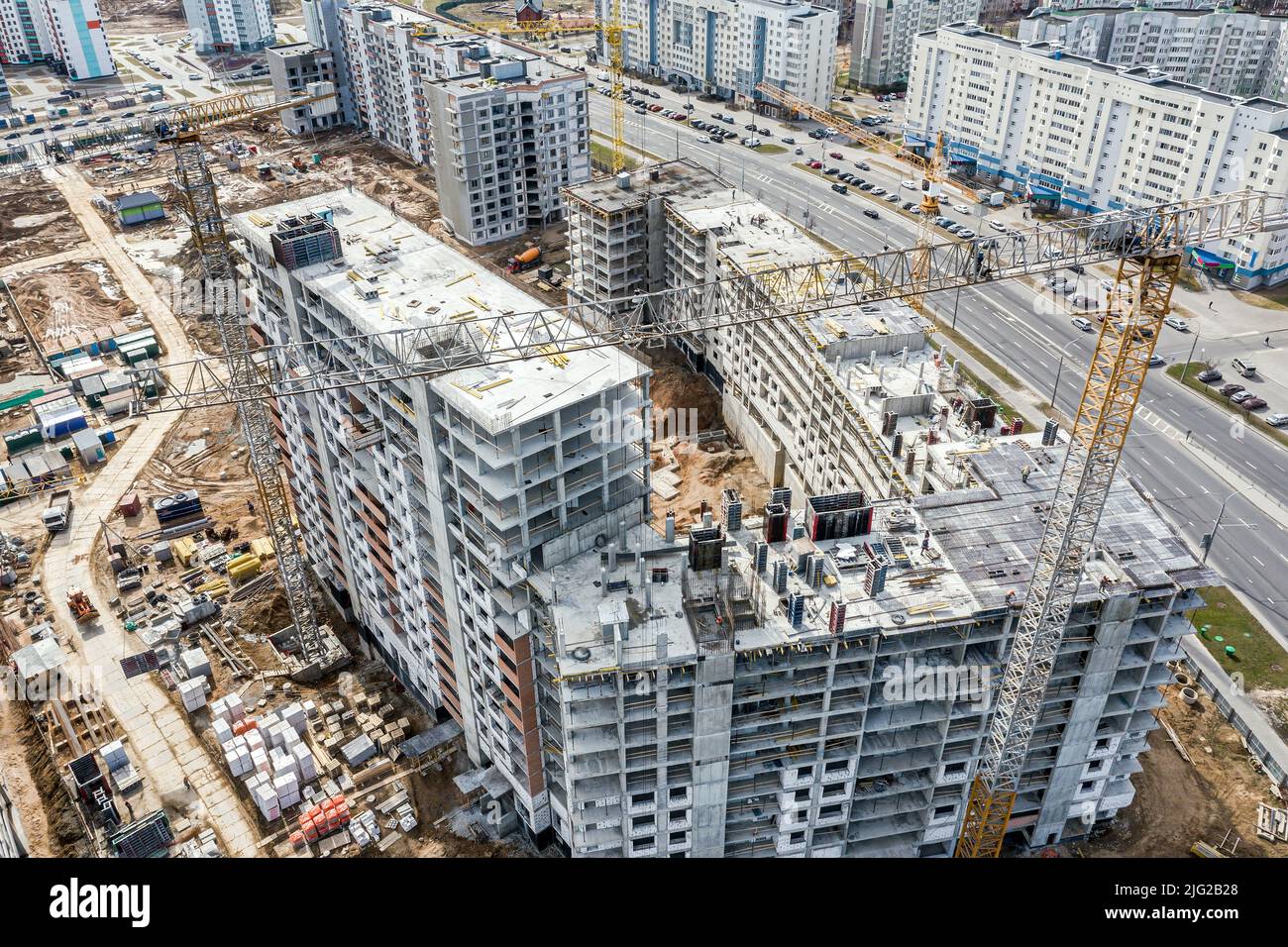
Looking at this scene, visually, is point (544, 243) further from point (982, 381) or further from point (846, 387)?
point (846, 387)

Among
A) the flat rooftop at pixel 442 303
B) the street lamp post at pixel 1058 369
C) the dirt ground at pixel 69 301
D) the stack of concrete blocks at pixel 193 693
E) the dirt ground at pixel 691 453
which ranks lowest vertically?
the stack of concrete blocks at pixel 193 693

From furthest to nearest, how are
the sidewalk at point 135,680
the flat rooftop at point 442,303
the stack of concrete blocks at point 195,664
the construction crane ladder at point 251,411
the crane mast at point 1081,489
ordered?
the stack of concrete blocks at point 195,664
the construction crane ladder at point 251,411
the sidewalk at point 135,680
the flat rooftop at point 442,303
the crane mast at point 1081,489

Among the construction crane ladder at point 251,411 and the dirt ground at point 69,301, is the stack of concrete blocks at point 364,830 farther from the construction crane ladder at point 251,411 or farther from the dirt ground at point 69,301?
the dirt ground at point 69,301

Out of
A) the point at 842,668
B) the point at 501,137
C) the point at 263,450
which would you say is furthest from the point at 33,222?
the point at 842,668

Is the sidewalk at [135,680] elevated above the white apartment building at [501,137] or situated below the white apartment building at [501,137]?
below

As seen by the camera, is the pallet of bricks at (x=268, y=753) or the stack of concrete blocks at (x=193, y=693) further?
the stack of concrete blocks at (x=193, y=693)

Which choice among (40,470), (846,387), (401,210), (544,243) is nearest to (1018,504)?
(846,387)

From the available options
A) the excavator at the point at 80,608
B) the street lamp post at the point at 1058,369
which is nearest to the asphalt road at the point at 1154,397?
the street lamp post at the point at 1058,369
